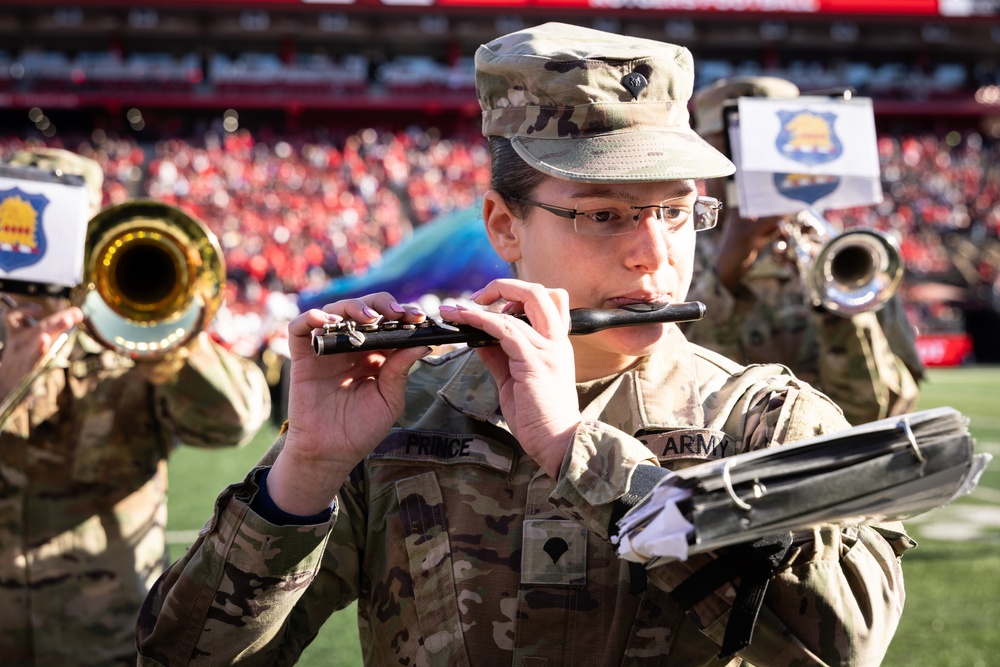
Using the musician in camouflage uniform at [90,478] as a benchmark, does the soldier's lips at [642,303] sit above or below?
above

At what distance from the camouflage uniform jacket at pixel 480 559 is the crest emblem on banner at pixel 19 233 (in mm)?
1645

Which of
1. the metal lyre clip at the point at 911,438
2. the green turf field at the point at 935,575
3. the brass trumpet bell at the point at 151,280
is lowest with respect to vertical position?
the green turf field at the point at 935,575

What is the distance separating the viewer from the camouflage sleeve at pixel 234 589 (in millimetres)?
1781

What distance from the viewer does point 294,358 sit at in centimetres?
182

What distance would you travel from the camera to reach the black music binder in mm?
1261

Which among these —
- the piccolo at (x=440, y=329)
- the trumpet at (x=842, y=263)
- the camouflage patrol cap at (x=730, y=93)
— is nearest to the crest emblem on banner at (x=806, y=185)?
the trumpet at (x=842, y=263)

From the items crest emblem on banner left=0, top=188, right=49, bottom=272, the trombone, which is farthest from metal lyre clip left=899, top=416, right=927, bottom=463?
crest emblem on banner left=0, top=188, right=49, bottom=272

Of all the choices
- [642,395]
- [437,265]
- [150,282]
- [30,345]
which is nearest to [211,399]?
[150,282]

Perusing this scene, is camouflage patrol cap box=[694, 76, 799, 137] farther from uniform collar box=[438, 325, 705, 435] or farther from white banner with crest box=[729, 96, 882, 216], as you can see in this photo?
uniform collar box=[438, 325, 705, 435]

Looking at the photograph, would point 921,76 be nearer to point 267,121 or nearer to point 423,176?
point 423,176

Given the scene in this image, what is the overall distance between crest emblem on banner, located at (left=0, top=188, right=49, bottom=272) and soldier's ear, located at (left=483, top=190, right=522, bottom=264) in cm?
177

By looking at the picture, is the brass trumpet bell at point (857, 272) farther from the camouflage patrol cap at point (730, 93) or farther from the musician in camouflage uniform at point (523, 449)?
the musician in camouflage uniform at point (523, 449)

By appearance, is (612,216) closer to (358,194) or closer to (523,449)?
(523,449)

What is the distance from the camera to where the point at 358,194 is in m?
31.6
